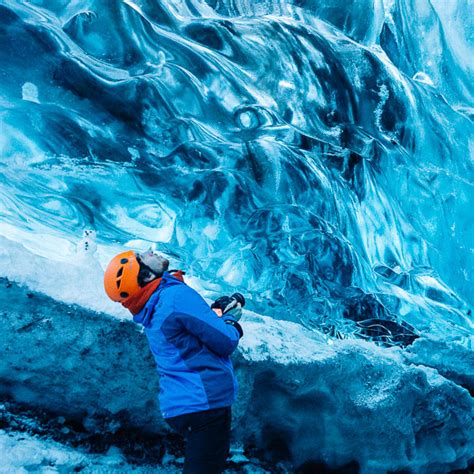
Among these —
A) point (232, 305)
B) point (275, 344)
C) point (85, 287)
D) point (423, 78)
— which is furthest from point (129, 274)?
point (423, 78)

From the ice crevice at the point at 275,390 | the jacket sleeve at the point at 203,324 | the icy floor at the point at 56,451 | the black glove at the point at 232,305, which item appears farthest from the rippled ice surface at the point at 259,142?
the jacket sleeve at the point at 203,324

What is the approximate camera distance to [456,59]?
5.35 metres

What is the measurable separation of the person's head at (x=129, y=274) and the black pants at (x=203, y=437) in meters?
0.65

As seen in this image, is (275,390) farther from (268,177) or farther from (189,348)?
(268,177)

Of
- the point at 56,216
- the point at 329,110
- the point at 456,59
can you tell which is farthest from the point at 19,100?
the point at 456,59

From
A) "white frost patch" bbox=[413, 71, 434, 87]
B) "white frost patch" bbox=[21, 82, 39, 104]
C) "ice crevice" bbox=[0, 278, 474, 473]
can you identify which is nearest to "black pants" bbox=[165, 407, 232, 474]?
"ice crevice" bbox=[0, 278, 474, 473]

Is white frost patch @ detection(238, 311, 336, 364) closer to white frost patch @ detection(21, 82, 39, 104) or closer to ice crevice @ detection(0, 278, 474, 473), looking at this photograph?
ice crevice @ detection(0, 278, 474, 473)

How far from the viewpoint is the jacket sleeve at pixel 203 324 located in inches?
79.0

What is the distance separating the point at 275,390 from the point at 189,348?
195 cm

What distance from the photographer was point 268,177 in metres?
4.76

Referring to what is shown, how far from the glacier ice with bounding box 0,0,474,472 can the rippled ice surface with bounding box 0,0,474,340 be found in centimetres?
2

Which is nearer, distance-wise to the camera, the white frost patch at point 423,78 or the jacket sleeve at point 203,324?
the jacket sleeve at point 203,324

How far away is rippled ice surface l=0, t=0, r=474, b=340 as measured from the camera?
12.4 ft

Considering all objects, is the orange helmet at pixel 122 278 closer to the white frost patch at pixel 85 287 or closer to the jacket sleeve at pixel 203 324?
the jacket sleeve at pixel 203 324
